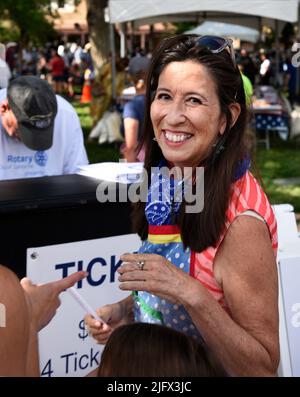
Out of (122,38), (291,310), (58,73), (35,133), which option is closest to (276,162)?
(122,38)

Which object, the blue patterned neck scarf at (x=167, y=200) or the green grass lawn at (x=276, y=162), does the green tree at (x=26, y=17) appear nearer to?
the green grass lawn at (x=276, y=162)

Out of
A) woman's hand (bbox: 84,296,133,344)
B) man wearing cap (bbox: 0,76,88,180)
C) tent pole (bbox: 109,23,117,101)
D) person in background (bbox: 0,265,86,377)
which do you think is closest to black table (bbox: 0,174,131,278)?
man wearing cap (bbox: 0,76,88,180)

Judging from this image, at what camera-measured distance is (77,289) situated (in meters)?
2.55

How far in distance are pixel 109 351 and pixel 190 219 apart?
432mm

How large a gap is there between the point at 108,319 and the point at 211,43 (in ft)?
2.81

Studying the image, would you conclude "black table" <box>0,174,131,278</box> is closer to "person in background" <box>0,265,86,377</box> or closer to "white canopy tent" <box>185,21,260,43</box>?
"person in background" <box>0,265,86,377</box>

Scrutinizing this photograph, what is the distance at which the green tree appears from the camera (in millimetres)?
25922

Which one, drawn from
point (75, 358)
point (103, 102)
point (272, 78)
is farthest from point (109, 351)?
point (272, 78)

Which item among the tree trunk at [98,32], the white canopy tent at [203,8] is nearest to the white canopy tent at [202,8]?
the white canopy tent at [203,8]

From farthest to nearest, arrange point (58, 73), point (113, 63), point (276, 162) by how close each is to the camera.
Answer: point (58, 73) → point (113, 63) → point (276, 162)

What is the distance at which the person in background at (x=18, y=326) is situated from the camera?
1449mm

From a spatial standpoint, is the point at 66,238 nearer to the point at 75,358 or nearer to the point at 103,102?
the point at 75,358

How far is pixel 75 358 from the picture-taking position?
2.65 metres

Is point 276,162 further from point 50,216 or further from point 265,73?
point 265,73
